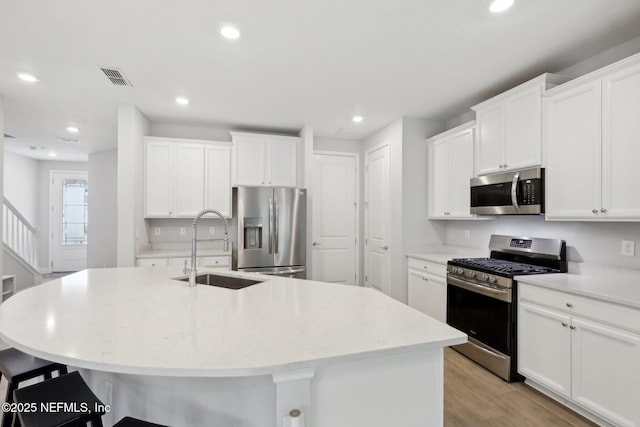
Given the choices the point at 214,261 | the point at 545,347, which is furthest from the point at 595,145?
the point at 214,261

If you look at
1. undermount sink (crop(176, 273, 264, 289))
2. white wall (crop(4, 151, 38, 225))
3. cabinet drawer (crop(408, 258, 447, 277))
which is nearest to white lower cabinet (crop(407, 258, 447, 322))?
cabinet drawer (crop(408, 258, 447, 277))

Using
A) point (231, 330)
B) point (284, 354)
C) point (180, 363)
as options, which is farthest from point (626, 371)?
point (180, 363)

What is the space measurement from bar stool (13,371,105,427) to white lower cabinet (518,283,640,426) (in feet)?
8.65

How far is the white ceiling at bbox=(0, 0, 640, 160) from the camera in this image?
1.99 metres

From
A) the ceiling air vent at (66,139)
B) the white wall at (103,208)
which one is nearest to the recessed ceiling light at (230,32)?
the ceiling air vent at (66,139)

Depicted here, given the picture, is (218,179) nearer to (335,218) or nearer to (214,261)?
(214,261)

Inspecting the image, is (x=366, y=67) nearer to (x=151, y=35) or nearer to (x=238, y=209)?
(x=151, y=35)

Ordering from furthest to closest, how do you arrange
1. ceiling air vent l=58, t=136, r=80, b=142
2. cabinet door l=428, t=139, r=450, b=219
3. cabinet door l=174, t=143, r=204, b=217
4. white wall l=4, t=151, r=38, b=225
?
white wall l=4, t=151, r=38, b=225 < ceiling air vent l=58, t=136, r=80, b=142 < cabinet door l=174, t=143, r=204, b=217 < cabinet door l=428, t=139, r=450, b=219

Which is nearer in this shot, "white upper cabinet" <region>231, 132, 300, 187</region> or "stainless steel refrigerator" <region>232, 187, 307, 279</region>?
"stainless steel refrigerator" <region>232, 187, 307, 279</region>

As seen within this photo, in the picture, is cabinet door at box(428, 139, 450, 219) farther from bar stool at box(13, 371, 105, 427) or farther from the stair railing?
the stair railing

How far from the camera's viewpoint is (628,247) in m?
2.27

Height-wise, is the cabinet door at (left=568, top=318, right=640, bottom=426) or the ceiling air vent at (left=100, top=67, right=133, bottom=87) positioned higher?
the ceiling air vent at (left=100, top=67, right=133, bottom=87)

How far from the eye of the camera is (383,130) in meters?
4.55

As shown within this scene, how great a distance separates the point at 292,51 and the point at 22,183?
7219 millimetres
